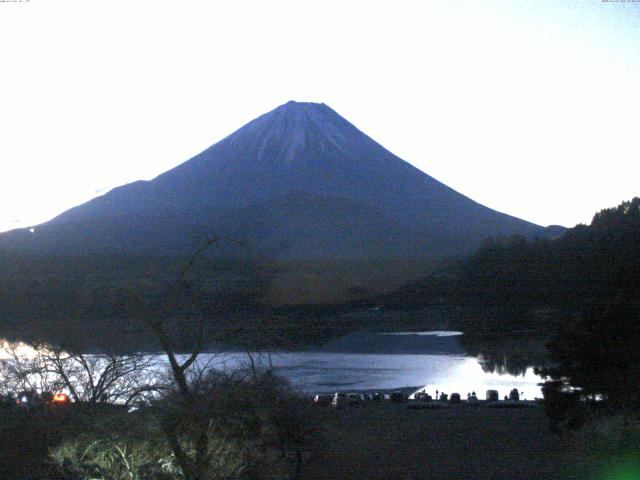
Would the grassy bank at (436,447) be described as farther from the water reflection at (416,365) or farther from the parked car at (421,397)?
the parked car at (421,397)

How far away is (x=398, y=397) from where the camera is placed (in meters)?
15.7

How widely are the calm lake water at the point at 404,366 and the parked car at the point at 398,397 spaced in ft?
1.25

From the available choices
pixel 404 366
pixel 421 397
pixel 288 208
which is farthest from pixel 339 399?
pixel 288 208

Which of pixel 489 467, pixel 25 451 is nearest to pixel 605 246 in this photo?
pixel 489 467

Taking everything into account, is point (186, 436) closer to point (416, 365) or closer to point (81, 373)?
point (81, 373)

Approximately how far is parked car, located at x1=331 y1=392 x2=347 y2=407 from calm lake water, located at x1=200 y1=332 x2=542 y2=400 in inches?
5.5

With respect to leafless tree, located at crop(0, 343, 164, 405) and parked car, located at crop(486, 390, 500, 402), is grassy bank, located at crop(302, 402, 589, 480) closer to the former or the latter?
leafless tree, located at crop(0, 343, 164, 405)

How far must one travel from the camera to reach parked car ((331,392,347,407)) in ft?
43.3

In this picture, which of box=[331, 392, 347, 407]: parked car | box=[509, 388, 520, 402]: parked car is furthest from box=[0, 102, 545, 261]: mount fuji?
box=[509, 388, 520, 402]: parked car

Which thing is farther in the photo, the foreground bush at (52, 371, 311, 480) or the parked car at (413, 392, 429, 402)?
the parked car at (413, 392, 429, 402)

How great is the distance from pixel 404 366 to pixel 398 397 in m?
1.54

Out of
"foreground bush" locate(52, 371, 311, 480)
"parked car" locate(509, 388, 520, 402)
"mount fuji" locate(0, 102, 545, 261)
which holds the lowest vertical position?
"parked car" locate(509, 388, 520, 402)

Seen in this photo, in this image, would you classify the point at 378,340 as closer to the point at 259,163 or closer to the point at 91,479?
the point at 91,479

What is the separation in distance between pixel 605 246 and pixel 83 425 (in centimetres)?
1189
